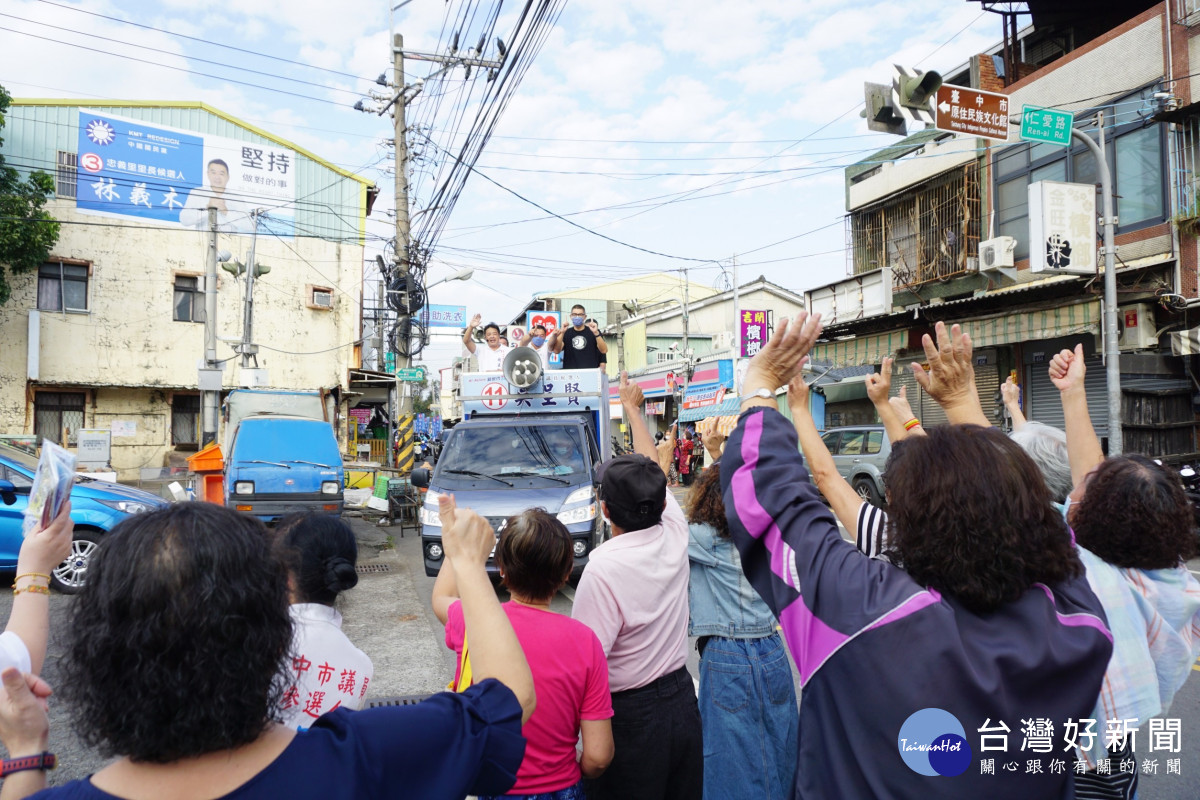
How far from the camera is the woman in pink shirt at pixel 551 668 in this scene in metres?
2.08

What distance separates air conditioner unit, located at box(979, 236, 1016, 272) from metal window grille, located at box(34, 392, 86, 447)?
23343mm

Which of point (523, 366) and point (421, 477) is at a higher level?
point (523, 366)

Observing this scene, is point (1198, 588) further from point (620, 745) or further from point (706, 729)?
point (620, 745)

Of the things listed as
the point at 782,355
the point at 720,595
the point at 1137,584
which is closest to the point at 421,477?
the point at 720,595

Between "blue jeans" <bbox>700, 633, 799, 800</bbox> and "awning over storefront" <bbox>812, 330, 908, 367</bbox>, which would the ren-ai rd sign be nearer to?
"awning over storefront" <bbox>812, 330, 908, 367</bbox>

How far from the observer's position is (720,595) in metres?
2.79

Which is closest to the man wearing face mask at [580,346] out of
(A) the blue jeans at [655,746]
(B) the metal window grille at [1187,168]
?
(A) the blue jeans at [655,746]

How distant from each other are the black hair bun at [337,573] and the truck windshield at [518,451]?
5869 mm

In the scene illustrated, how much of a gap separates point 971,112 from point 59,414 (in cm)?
2303

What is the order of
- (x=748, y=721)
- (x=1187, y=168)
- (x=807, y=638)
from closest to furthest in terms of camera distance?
(x=807, y=638) → (x=748, y=721) → (x=1187, y=168)

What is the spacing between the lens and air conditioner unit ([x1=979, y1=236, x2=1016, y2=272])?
588 inches

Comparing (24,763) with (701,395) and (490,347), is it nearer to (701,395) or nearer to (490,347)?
(490,347)

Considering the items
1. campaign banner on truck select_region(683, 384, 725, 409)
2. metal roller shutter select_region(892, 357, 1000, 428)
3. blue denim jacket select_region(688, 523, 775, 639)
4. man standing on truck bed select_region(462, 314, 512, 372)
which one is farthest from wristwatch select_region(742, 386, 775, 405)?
campaign banner on truck select_region(683, 384, 725, 409)

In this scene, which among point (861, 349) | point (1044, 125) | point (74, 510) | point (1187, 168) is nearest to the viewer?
point (74, 510)
